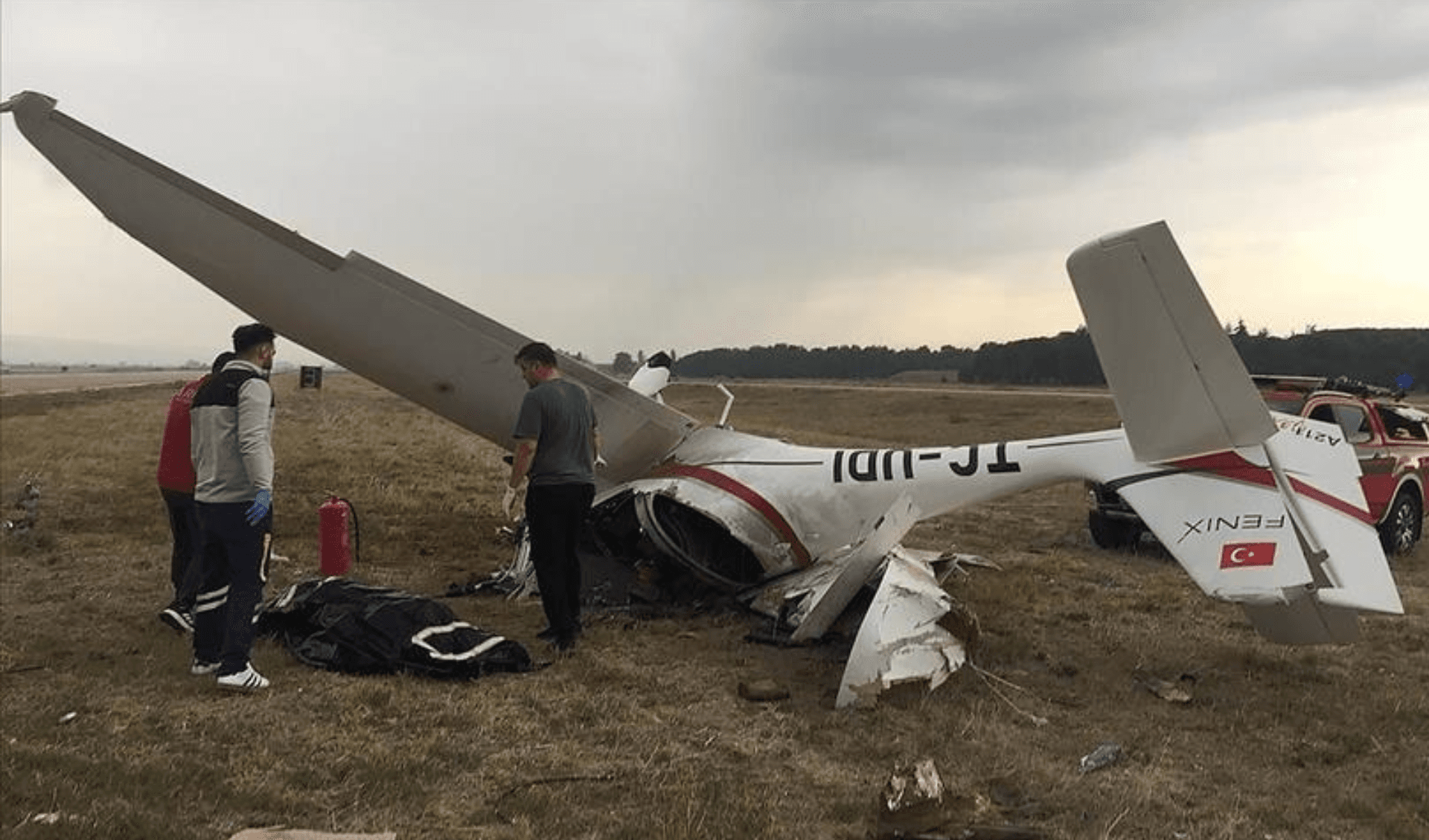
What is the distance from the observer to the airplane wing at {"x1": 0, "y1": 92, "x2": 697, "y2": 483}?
6.89m

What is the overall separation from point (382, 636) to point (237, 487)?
1.19 metres

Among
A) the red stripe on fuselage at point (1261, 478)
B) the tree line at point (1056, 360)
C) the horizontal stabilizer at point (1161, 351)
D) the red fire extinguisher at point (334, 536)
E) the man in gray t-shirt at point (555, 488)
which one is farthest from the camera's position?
the tree line at point (1056, 360)

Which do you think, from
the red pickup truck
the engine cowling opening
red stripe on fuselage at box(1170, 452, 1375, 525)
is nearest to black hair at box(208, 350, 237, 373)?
the engine cowling opening

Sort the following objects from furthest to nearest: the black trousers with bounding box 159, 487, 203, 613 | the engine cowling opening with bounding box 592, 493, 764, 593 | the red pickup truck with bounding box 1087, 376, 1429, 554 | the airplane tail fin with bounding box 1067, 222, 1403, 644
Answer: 1. the red pickup truck with bounding box 1087, 376, 1429, 554
2. the engine cowling opening with bounding box 592, 493, 764, 593
3. the black trousers with bounding box 159, 487, 203, 613
4. the airplane tail fin with bounding box 1067, 222, 1403, 644

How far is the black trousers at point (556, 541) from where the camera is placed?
6.05m

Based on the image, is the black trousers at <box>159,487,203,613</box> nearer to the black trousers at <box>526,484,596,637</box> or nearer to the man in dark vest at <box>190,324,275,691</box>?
the man in dark vest at <box>190,324,275,691</box>

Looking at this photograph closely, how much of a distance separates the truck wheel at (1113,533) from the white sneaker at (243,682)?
9.07 meters

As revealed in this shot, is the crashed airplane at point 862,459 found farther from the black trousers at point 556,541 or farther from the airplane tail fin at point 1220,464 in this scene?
the black trousers at point 556,541

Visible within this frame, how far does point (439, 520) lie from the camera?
11023mm

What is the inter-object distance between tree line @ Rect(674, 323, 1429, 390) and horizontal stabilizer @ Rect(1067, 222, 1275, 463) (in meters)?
28.3

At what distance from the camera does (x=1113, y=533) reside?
10.9 meters

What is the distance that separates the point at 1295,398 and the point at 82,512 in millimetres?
14277

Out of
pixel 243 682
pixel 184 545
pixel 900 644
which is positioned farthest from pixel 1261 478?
pixel 184 545

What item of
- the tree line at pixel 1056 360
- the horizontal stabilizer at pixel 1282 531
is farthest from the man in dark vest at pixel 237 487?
the tree line at pixel 1056 360
